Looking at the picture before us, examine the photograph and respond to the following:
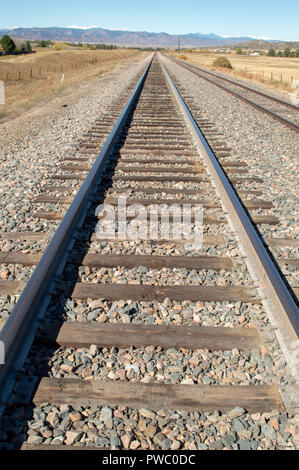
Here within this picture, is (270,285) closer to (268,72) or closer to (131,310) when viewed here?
(131,310)

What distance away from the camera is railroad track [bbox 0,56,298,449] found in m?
2.18

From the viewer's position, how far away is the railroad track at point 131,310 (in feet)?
7.15

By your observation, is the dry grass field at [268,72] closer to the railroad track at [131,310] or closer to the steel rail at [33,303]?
the railroad track at [131,310]

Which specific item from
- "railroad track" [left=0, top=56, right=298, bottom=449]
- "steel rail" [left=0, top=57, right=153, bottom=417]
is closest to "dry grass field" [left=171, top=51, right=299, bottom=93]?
"railroad track" [left=0, top=56, right=298, bottom=449]

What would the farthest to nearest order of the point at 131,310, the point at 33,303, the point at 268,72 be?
the point at 268,72
the point at 131,310
the point at 33,303

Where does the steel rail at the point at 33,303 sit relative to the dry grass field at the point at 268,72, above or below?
below

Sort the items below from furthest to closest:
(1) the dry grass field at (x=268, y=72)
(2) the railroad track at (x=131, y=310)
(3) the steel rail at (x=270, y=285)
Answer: (1) the dry grass field at (x=268, y=72)
(3) the steel rail at (x=270, y=285)
(2) the railroad track at (x=131, y=310)

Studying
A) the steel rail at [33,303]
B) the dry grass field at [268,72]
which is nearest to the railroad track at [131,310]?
the steel rail at [33,303]

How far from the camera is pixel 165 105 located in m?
12.4

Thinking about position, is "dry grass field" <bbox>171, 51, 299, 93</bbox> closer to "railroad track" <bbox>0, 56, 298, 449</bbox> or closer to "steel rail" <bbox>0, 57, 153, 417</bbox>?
"railroad track" <bbox>0, 56, 298, 449</bbox>

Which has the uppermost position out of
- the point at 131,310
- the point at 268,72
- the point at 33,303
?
the point at 268,72

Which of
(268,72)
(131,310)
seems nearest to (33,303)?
(131,310)

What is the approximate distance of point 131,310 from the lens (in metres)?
2.88

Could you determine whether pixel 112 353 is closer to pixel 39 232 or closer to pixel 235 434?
pixel 235 434
